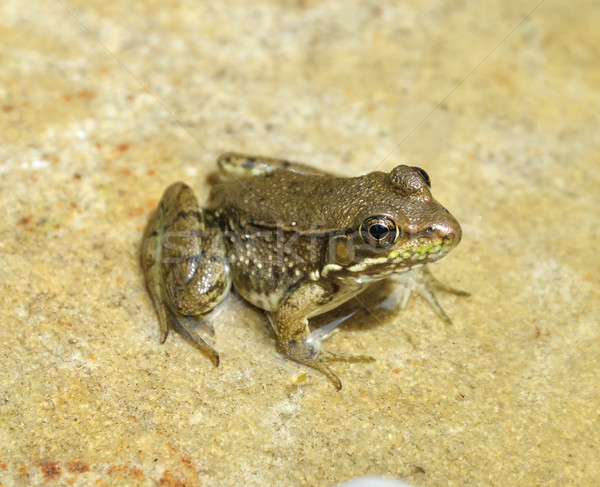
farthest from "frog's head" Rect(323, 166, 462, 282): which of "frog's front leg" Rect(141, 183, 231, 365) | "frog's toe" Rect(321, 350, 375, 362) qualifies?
"frog's front leg" Rect(141, 183, 231, 365)

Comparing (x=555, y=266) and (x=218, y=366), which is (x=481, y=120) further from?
(x=218, y=366)

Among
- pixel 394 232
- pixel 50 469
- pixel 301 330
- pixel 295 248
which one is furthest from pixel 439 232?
pixel 50 469

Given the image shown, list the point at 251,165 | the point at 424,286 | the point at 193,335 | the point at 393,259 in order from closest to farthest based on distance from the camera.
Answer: the point at 393,259 → the point at 193,335 → the point at 424,286 → the point at 251,165

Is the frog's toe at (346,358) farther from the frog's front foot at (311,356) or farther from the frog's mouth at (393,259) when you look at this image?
the frog's mouth at (393,259)

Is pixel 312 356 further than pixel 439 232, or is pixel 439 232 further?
pixel 312 356

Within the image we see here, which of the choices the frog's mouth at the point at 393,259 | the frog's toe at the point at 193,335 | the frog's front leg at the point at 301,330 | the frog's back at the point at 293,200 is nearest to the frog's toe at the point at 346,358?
the frog's front leg at the point at 301,330

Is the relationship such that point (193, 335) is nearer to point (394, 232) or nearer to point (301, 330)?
point (301, 330)
